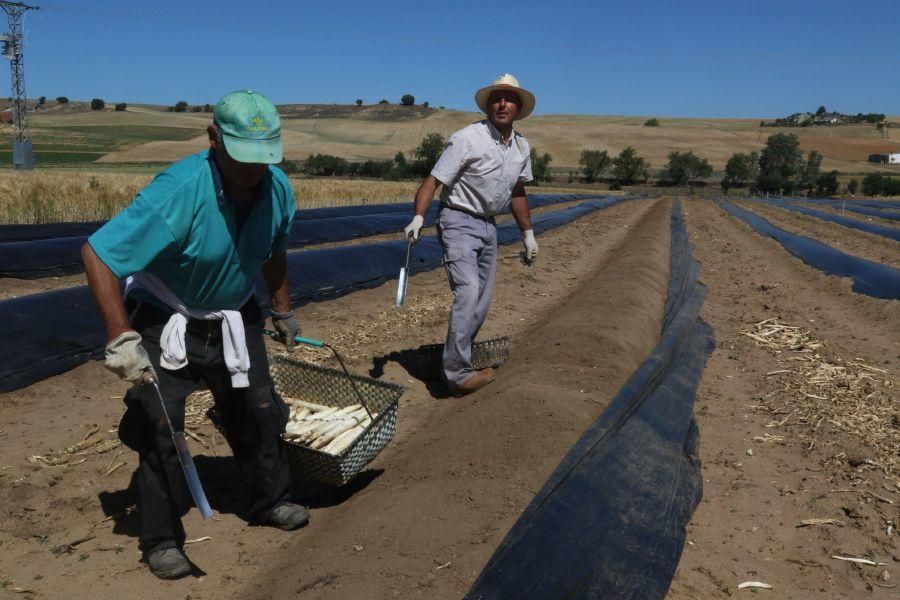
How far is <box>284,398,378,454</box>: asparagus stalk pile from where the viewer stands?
147 inches

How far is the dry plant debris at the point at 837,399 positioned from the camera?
4.36 meters

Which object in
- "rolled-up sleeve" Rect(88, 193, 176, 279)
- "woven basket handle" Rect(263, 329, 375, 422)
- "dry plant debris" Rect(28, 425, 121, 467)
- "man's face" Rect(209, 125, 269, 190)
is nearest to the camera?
"rolled-up sleeve" Rect(88, 193, 176, 279)

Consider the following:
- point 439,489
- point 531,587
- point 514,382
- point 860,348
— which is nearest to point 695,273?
point 860,348

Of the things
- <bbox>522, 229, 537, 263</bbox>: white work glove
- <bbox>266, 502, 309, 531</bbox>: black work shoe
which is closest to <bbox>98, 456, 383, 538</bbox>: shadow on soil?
<bbox>266, 502, 309, 531</bbox>: black work shoe

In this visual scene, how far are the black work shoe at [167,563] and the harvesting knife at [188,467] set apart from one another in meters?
0.40

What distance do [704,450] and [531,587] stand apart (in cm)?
231

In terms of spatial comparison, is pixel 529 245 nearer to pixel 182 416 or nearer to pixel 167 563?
pixel 182 416

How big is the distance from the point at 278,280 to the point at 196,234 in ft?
2.20

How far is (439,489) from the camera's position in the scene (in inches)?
137

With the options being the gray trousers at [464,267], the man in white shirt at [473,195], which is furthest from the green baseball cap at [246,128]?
the gray trousers at [464,267]

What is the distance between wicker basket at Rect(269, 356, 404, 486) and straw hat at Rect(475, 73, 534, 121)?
210cm

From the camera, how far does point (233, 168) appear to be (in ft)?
9.10

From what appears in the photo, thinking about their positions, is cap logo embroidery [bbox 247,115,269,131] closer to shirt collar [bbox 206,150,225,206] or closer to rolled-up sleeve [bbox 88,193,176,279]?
shirt collar [bbox 206,150,225,206]

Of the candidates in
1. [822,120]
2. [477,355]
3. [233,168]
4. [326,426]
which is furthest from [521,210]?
[822,120]
